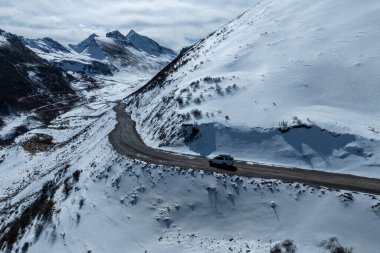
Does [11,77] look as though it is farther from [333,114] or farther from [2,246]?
[333,114]

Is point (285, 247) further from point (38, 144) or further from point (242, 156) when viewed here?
point (38, 144)

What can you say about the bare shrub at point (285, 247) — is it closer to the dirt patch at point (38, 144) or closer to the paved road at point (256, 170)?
the paved road at point (256, 170)

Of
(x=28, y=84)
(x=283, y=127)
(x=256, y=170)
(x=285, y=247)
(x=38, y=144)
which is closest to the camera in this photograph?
(x=285, y=247)

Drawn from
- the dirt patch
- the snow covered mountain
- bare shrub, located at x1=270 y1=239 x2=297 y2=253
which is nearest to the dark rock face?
the dirt patch

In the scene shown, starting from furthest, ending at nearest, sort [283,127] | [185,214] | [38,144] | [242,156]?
[38,144]
[283,127]
[242,156]
[185,214]

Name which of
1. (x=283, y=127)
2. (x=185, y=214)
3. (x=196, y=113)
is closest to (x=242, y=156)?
(x=283, y=127)

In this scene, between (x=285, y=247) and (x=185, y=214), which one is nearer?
(x=285, y=247)

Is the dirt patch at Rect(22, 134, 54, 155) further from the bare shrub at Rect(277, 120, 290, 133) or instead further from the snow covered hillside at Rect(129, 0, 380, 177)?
the bare shrub at Rect(277, 120, 290, 133)
